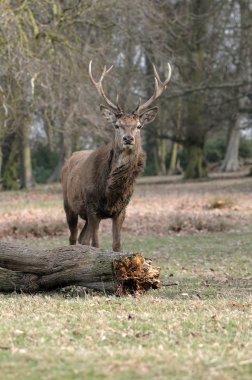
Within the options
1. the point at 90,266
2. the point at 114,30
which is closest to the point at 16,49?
the point at 114,30

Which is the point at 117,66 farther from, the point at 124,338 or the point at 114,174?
the point at 124,338

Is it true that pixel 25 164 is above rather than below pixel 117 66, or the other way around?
below

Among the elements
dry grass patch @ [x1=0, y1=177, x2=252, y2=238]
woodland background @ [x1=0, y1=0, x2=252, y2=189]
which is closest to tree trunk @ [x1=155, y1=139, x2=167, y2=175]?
woodland background @ [x1=0, y1=0, x2=252, y2=189]

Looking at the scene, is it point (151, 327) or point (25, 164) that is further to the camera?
point (25, 164)

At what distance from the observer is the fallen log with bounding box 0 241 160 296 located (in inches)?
367

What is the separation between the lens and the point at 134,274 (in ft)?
30.7

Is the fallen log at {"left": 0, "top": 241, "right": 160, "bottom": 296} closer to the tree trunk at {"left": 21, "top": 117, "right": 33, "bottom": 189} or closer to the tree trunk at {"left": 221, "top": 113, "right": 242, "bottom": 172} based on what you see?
the tree trunk at {"left": 21, "top": 117, "right": 33, "bottom": 189}

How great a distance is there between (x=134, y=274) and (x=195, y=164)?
117 feet

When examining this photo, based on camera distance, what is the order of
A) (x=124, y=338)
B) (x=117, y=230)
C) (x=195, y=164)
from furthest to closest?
(x=195, y=164)
(x=117, y=230)
(x=124, y=338)

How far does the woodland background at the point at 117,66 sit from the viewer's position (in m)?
24.4

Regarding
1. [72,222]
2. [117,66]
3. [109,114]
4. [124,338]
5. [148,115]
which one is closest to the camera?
[124,338]

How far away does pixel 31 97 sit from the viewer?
85.7ft

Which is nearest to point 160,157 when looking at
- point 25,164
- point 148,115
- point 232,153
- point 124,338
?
point 232,153

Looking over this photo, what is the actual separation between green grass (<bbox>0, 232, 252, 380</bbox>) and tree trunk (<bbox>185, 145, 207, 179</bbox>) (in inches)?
1271
